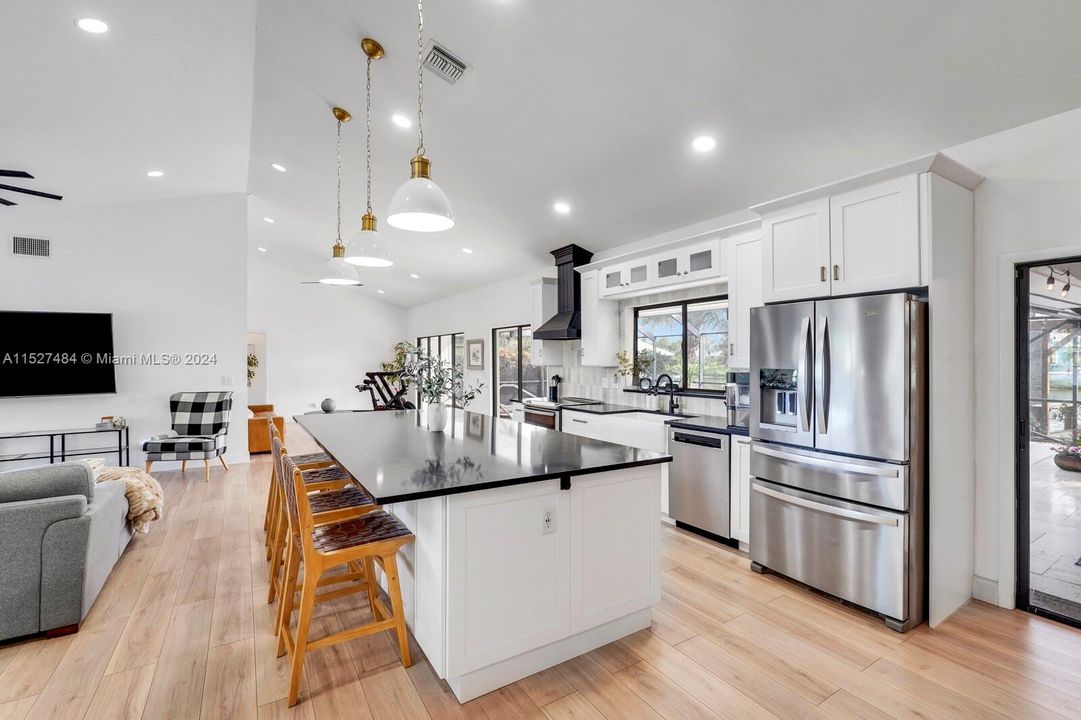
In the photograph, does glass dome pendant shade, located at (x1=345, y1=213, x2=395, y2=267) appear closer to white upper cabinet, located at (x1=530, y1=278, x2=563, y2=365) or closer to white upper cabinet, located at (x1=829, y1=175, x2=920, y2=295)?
white upper cabinet, located at (x1=829, y1=175, x2=920, y2=295)

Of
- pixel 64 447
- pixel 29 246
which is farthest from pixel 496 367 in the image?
pixel 29 246

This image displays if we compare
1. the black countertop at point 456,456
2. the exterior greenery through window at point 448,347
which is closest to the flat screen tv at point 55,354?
the black countertop at point 456,456

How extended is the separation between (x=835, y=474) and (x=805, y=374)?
561 millimetres

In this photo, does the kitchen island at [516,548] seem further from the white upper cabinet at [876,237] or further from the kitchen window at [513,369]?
the kitchen window at [513,369]

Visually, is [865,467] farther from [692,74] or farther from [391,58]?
[391,58]

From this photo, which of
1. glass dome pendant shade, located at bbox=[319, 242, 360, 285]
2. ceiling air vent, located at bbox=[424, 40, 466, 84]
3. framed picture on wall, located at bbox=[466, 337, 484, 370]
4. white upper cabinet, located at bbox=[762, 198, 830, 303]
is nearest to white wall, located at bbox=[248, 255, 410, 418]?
framed picture on wall, located at bbox=[466, 337, 484, 370]

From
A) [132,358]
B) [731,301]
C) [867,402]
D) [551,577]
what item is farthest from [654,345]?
[132,358]

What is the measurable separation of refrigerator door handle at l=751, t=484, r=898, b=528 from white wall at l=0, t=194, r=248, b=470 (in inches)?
249

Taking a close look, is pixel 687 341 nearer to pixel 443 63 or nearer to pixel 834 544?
pixel 834 544

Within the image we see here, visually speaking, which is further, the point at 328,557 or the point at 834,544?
the point at 834,544

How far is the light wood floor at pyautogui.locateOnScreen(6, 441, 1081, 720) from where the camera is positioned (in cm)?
188

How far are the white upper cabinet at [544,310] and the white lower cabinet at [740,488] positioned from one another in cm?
294

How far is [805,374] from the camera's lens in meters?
2.75

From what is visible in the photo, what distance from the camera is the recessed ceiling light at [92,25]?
281 centimetres
